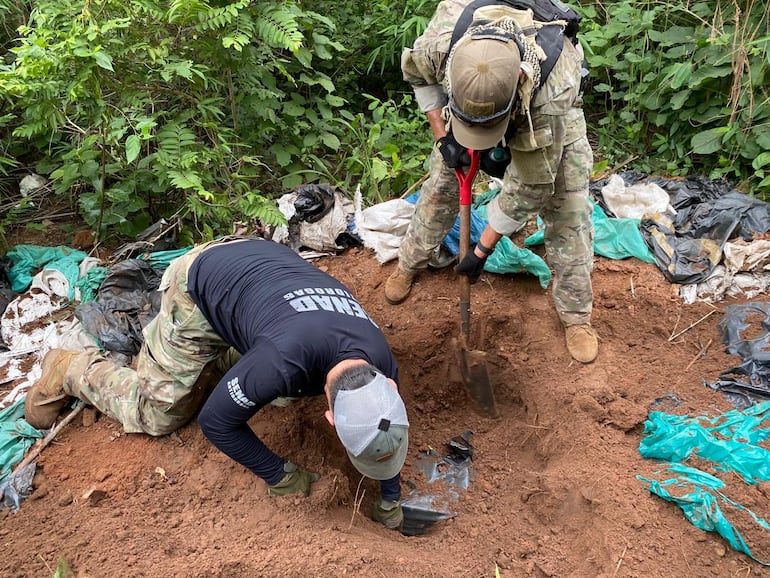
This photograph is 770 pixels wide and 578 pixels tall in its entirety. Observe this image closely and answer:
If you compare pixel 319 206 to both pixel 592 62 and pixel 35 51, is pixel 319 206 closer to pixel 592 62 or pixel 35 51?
pixel 35 51

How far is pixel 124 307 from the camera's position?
3186 millimetres

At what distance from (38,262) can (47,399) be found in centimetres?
115

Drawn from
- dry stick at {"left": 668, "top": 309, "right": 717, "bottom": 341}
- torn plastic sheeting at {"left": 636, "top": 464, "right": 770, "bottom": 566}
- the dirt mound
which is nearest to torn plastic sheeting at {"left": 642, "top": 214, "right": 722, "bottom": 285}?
the dirt mound

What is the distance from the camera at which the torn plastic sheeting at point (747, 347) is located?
2.63 metres

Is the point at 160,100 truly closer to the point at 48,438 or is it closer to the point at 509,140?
the point at 48,438

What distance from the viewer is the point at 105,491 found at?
244 centimetres

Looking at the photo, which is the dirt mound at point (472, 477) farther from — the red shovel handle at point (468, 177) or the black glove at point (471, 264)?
the red shovel handle at point (468, 177)

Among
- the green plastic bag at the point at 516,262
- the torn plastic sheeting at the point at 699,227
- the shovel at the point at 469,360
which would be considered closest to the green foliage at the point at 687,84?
the torn plastic sheeting at the point at 699,227

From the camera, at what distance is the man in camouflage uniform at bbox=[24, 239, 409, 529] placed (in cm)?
186

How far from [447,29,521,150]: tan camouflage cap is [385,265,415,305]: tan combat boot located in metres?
1.45

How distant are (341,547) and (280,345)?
797 millimetres

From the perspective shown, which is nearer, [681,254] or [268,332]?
[268,332]

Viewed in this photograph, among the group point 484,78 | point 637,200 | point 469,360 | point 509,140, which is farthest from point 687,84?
point 484,78

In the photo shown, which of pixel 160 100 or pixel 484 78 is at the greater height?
pixel 484 78
